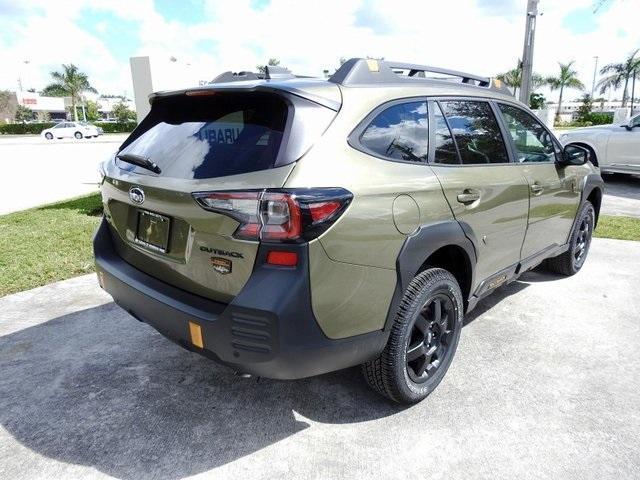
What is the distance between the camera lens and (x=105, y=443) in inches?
95.4

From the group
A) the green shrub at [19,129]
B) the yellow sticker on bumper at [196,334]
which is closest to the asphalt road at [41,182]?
the yellow sticker on bumper at [196,334]

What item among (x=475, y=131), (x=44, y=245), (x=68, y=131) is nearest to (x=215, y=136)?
(x=475, y=131)

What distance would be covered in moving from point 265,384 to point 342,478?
90 cm

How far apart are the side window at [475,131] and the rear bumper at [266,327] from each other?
1357 mm

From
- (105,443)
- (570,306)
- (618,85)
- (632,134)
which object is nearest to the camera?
(105,443)

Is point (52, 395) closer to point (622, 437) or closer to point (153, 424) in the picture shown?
point (153, 424)

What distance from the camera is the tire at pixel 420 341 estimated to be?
97.0 inches

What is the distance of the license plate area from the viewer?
2369mm

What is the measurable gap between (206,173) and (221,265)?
430 mm

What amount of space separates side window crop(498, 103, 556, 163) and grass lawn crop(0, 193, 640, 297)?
3.30 meters

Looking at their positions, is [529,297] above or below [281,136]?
below

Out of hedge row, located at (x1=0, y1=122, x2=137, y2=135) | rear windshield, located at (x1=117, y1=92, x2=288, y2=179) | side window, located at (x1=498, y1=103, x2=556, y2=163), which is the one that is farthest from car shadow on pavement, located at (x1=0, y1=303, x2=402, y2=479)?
hedge row, located at (x1=0, y1=122, x2=137, y2=135)

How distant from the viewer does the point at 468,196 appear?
2.81 metres

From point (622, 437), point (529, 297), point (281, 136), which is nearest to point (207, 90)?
point (281, 136)
